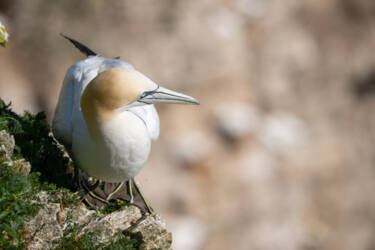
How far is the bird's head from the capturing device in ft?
9.39

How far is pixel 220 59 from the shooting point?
1068 centimetres

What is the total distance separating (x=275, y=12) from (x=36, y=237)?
10091 mm

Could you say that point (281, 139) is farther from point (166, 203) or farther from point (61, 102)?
point (61, 102)

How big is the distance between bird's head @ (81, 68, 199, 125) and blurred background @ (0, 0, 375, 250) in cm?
663

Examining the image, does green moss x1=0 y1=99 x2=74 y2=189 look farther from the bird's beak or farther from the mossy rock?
the bird's beak

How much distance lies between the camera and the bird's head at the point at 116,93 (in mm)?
2863

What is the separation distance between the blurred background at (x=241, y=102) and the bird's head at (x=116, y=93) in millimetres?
6632

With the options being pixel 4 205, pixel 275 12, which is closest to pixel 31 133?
pixel 4 205

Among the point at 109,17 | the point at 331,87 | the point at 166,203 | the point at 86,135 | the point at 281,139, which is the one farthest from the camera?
the point at 331,87

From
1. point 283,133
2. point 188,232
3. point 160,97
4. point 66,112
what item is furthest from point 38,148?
point 283,133

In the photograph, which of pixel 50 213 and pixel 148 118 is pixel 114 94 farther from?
pixel 50 213

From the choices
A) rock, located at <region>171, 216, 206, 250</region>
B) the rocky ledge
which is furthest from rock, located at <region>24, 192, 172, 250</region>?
rock, located at <region>171, 216, 206, 250</region>

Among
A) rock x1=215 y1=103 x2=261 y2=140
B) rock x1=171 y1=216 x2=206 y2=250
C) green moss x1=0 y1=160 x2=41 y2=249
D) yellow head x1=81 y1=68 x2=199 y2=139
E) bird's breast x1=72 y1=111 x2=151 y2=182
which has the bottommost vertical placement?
green moss x1=0 y1=160 x2=41 y2=249

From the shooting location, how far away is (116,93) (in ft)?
9.40
